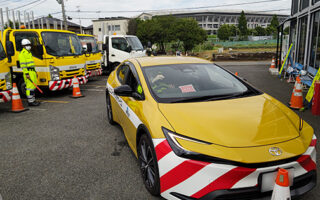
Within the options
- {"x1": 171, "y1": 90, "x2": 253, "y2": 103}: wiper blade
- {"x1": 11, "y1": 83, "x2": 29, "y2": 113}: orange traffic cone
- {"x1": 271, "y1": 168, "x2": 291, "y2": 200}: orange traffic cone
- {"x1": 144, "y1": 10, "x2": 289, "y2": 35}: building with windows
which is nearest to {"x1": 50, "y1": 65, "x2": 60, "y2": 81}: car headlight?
{"x1": 11, "y1": 83, "x2": 29, "y2": 113}: orange traffic cone

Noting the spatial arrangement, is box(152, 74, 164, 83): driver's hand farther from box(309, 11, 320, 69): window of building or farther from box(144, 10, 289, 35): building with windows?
box(144, 10, 289, 35): building with windows

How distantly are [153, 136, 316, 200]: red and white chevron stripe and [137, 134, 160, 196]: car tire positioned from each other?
117 mm

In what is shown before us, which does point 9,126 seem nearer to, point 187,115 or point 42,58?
point 42,58

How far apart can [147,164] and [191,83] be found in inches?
50.5

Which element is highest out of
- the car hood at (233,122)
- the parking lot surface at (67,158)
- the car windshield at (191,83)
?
the car windshield at (191,83)

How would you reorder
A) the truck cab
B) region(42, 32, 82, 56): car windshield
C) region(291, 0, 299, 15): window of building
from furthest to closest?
the truck cab, region(291, 0, 299, 15): window of building, region(42, 32, 82, 56): car windshield

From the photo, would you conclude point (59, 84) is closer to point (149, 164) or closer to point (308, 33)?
point (149, 164)

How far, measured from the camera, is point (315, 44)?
34.3 ft

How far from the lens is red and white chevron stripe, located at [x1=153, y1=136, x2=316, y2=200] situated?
2.15 meters

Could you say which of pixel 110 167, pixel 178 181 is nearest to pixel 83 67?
pixel 110 167

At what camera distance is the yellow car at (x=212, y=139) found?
2172 millimetres

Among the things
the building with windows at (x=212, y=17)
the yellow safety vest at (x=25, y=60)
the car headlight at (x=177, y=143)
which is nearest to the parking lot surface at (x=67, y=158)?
the car headlight at (x=177, y=143)

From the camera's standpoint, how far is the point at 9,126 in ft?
19.3

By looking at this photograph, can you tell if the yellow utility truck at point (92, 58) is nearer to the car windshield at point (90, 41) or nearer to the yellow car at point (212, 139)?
the car windshield at point (90, 41)
